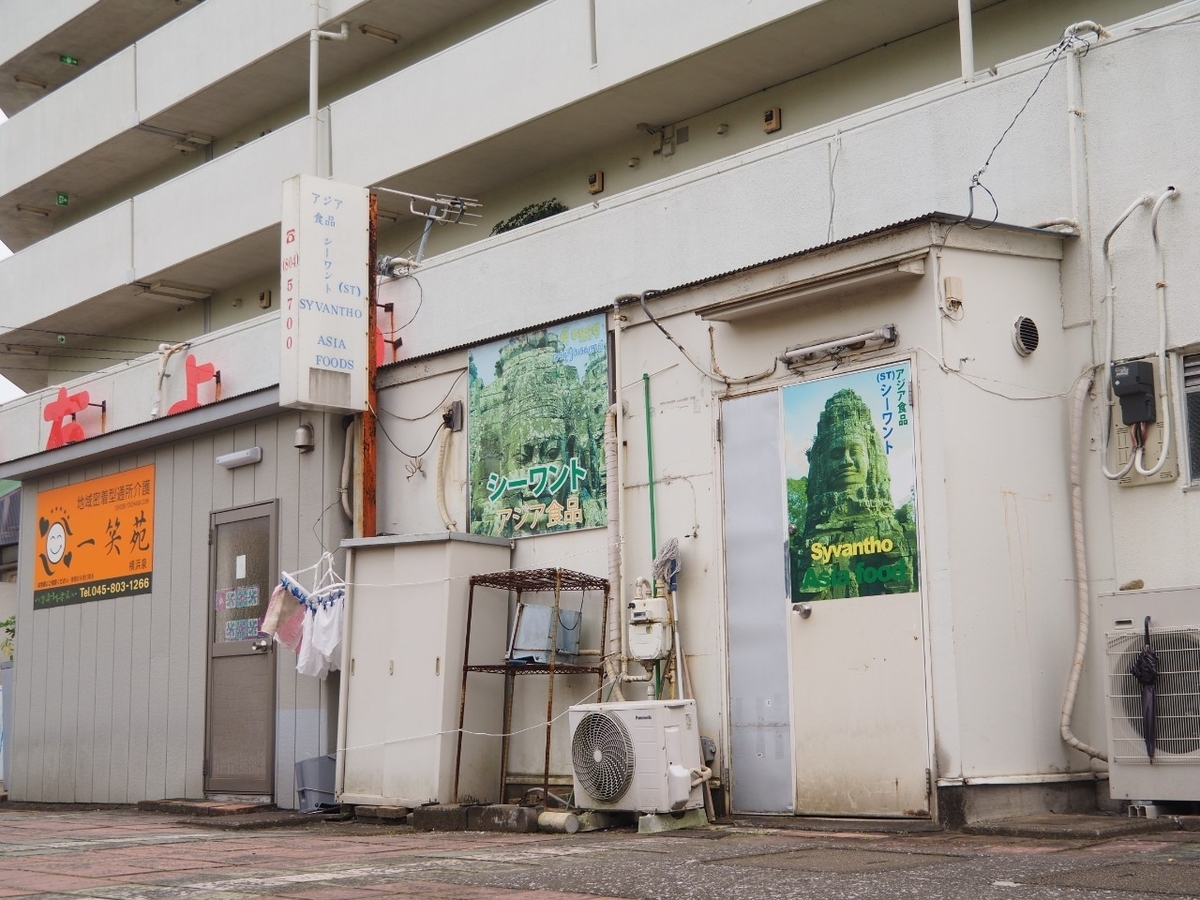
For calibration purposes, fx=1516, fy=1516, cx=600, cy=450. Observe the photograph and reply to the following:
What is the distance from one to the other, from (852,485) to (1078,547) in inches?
55.5

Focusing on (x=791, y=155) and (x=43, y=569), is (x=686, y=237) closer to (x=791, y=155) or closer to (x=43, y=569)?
(x=791, y=155)

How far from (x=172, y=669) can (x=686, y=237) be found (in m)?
6.88

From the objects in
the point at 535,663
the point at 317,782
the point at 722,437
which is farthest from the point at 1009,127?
the point at 317,782

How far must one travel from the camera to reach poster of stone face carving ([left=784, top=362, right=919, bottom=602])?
9.16 m

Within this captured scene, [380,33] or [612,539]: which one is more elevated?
[380,33]

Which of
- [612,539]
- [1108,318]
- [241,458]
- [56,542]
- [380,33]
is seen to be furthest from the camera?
[380,33]

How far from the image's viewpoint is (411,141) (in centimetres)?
1781

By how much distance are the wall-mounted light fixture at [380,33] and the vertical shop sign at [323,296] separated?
6919mm

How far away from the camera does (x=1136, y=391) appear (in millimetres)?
8883

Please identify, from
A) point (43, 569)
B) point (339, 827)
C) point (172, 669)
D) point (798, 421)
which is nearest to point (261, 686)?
point (172, 669)

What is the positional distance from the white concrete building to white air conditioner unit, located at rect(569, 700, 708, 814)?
0.44m

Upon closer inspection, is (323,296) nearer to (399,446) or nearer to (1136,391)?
(399,446)

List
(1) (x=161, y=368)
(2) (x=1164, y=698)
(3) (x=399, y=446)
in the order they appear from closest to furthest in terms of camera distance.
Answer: (2) (x=1164, y=698)
(3) (x=399, y=446)
(1) (x=161, y=368)

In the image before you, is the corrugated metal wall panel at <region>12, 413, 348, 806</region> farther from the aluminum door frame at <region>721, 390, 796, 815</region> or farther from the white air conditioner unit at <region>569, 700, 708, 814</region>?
the aluminum door frame at <region>721, 390, 796, 815</region>
